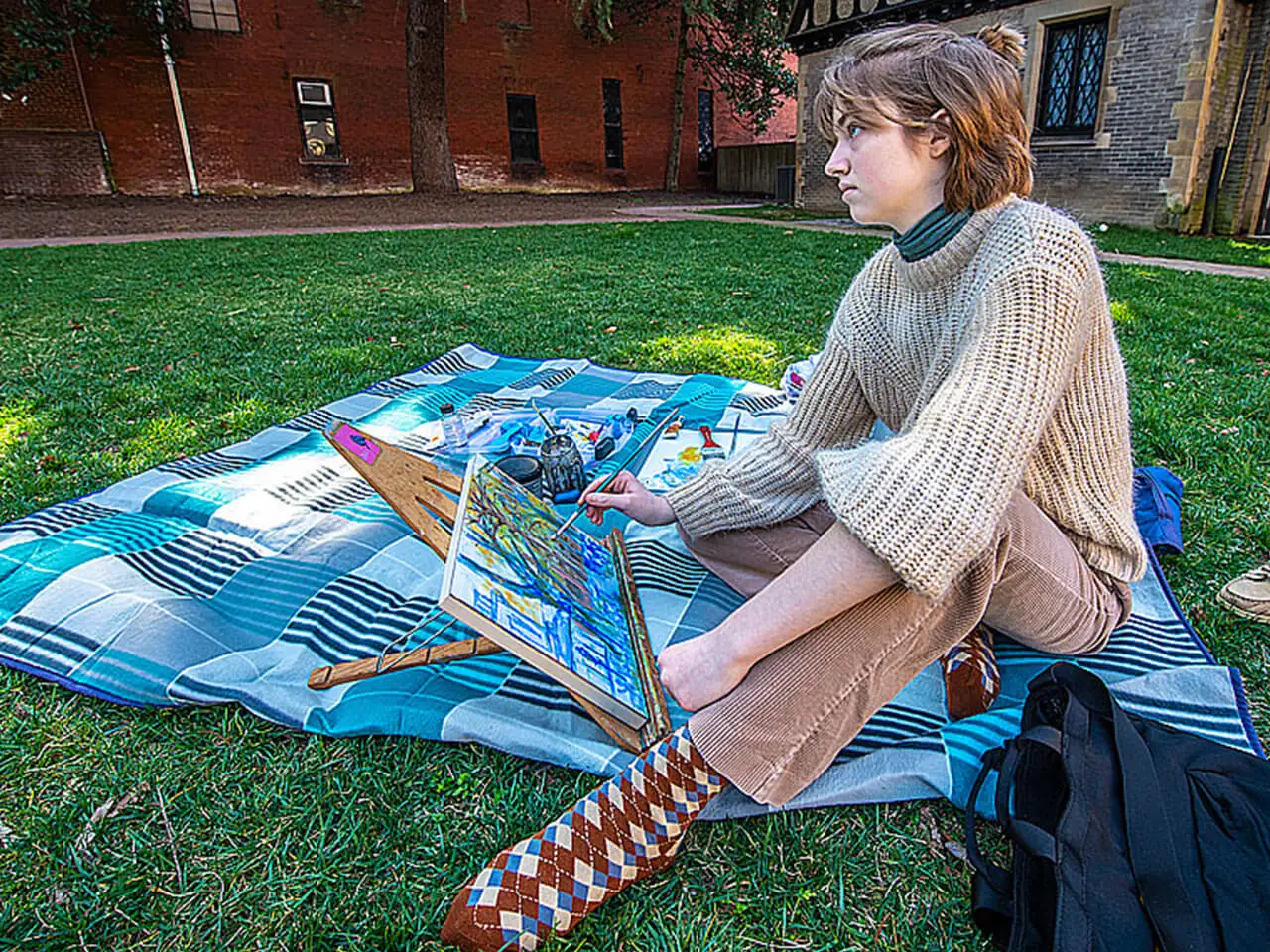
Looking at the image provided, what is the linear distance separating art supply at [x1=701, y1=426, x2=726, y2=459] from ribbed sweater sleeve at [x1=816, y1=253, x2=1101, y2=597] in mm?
1764

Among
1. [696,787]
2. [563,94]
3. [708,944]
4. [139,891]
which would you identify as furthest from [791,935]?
[563,94]

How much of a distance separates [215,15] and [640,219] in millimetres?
10894

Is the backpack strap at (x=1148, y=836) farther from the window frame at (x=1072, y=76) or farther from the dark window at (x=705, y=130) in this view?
the dark window at (x=705, y=130)

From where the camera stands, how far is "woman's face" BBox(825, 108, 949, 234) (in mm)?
1479

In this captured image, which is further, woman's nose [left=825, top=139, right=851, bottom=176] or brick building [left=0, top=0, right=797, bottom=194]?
brick building [left=0, top=0, right=797, bottom=194]

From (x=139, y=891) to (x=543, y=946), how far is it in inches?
32.1

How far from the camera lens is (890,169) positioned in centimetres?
151

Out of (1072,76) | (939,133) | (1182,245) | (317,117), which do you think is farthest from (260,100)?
(939,133)

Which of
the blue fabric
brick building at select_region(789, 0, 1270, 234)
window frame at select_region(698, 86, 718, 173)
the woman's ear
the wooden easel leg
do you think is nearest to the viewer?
the woman's ear

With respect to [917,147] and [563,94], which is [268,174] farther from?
[917,147]

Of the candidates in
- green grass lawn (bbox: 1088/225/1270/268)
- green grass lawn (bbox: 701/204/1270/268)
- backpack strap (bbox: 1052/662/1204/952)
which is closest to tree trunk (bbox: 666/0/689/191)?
green grass lawn (bbox: 701/204/1270/268)

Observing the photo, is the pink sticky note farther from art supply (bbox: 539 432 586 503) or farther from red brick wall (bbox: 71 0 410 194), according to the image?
red brick wall (bbox: 71 0 410 194)

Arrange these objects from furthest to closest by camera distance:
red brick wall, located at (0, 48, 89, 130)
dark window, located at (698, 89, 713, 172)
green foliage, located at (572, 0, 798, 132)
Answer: dark window, located at (698, 89, 713, 172), green foliage, located at (572, 0, 798, 132), red brick wall, located at (0, 48, 89, 130)

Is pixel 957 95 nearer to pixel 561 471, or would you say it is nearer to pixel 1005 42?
pixel 1005 42
